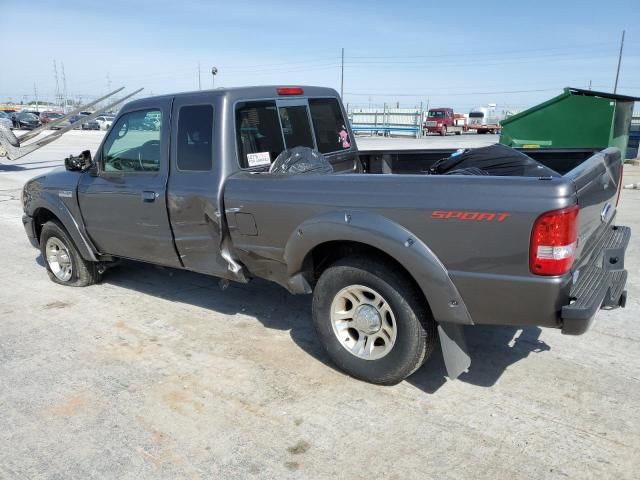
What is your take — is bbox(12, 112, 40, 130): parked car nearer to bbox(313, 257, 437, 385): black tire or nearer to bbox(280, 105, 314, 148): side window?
bbox(280, 105, 314, 148): side window

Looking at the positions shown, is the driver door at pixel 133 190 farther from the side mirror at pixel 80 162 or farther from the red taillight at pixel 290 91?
the red taillight at pixel 290 91

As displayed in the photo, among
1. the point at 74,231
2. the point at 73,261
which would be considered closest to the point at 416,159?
the point at 74,231

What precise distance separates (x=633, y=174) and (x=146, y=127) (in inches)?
549

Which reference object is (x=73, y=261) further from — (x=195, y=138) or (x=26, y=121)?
(x=26, y=121)

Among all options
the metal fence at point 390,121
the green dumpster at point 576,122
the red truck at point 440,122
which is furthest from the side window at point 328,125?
the red truck at point 440,122

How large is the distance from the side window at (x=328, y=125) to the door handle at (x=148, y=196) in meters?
1.44

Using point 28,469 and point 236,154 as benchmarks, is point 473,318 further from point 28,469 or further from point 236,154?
point 28,469

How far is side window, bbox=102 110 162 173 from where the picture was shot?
4397 mm

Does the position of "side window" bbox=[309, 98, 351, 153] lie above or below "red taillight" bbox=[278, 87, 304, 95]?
below

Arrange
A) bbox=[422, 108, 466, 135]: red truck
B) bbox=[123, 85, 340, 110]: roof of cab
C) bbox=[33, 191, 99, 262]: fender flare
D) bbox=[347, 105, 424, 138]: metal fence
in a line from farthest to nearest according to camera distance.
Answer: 1. bbox=[422, 108, 466, 135]: red truck
2. bbox=[347, 105, 424, 138]: metal fence
3. bbox=[33, 191, 99, 262]: fender flare
4. bbox=[123, 85, 340, 110]: roof of cab

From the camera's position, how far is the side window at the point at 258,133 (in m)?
3.99

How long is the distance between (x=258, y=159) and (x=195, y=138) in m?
0.51

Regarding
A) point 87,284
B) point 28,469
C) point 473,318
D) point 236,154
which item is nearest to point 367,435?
point 473,318

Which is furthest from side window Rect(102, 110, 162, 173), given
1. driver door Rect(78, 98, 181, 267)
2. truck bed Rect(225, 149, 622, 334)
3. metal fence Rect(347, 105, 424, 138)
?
metal fence Rect(347, 105, 424, 138)
